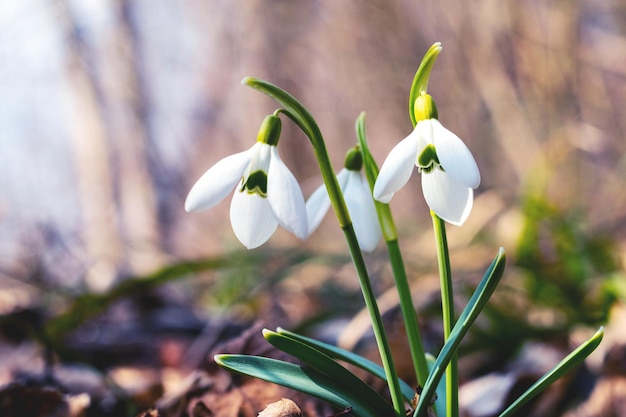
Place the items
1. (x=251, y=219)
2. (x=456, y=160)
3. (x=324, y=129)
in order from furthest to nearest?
1. (x=324, y=129)
2. (x=251, y=219)
3. (x=456, y=160)

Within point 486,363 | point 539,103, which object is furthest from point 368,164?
point 539,103

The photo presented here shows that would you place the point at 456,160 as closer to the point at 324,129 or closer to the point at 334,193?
the point at 334,193

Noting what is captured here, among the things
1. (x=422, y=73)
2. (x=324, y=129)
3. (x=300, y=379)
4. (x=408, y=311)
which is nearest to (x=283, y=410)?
(x=300, y=379)

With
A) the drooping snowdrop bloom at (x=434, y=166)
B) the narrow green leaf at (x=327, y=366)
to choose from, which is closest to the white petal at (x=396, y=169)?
the drooping snowdrop bloom at (x=434, y=166)

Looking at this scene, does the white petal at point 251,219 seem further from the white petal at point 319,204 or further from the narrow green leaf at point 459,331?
the narrow green leaf at point 459,331

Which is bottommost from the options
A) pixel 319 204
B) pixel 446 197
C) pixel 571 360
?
pixel 571 360

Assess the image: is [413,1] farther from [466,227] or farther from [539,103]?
[466,227]

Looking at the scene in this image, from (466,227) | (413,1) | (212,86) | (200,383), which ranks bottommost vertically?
(200,383)
